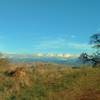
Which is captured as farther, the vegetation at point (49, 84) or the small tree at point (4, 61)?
the small tree at point (4, 61)

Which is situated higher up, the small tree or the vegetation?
the small tree

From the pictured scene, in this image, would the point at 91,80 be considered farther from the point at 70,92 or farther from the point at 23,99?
the point at 23,99

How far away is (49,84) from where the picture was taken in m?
28.4

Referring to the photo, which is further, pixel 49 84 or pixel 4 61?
pixel 4 61

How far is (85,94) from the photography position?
26.2 m

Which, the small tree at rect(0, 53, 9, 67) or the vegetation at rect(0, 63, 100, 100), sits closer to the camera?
the vegetation at rect(0, 63, 100, 100)

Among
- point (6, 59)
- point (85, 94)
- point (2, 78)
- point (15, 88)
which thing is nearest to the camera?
point (85, 94)

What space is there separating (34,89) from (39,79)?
1814 millimetres

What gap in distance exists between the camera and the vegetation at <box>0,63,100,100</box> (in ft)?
87.1

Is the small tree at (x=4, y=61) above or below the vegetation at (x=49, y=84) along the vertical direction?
above

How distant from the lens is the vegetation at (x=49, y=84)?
26547 mm

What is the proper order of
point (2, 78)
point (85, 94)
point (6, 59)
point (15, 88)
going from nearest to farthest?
point (85, 94) → point (15, 88) → point (2, 78) → point (6, 59)

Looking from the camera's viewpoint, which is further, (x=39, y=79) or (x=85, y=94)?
(x=39, y=79)

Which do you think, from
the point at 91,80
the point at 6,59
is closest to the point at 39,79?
the point at 91,80
